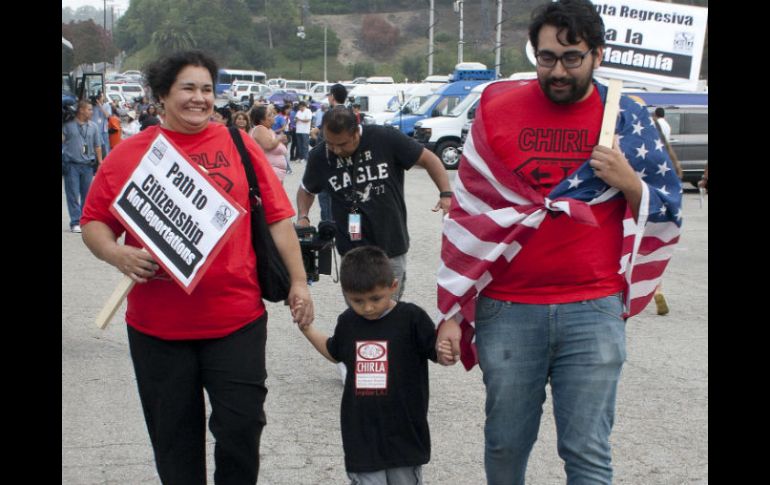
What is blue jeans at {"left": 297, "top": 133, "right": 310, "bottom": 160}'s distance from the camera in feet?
99.5

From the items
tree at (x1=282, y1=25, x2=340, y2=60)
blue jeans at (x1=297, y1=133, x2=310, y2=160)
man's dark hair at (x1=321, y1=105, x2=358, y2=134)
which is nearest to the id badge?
man's dark hair at (x1=321, y1=105, x2=358, y2=134)

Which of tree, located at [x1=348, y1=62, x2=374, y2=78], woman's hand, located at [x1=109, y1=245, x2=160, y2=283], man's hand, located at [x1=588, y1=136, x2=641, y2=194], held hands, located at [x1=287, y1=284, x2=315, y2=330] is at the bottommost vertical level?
held hands, located at [x1=287, y1=284, x2=315, y2=330]

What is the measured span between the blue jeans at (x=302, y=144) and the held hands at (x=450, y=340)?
26.8 metres

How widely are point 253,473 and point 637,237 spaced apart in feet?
5.46

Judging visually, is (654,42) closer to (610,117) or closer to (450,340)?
(610,117)

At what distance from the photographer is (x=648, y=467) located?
16.4ft

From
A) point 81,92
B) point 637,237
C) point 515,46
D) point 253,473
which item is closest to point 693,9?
point 637,237

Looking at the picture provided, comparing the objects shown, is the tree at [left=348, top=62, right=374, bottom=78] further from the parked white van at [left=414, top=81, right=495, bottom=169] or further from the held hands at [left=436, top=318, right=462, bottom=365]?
the held hands at [left=436, top=318, right=462, bottom=365]

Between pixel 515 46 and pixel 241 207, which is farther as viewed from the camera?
pixel 515 46

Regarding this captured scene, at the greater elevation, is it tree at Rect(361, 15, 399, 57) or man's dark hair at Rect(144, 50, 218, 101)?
tree at Rect(361, 15, 399, 57)

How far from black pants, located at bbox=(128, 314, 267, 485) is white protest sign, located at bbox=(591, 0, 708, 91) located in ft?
5.68

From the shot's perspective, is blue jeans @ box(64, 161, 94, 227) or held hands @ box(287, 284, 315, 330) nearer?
held hands @ box(287, 284, 315, 330)

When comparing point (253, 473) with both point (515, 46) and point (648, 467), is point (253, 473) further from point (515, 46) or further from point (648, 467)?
point (515, 46)
